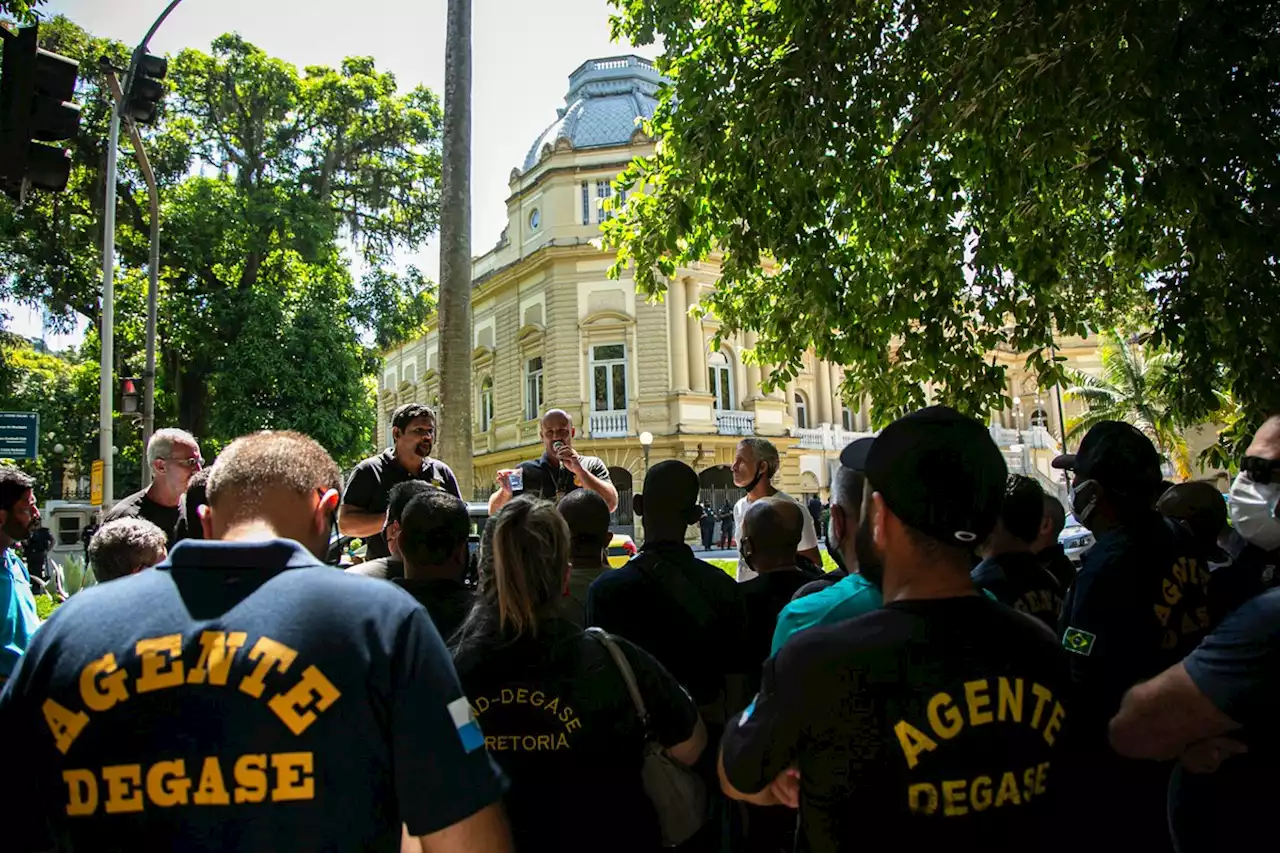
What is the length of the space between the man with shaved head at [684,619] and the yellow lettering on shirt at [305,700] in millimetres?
1826

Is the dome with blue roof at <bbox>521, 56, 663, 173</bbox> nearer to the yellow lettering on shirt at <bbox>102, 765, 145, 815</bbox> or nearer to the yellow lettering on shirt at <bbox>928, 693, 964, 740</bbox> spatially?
the yellow lettering on shirt at <bbox>928, 693, 964, 740</bbox>

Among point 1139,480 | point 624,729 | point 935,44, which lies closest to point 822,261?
point 935,44

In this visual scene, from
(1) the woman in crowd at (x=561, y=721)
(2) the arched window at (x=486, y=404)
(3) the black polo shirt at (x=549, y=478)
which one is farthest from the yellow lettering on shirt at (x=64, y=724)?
(2) the arched window at (x=486, y=404)

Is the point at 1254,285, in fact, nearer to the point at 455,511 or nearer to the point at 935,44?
the point at 935,44

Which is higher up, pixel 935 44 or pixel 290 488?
pixel 935 44

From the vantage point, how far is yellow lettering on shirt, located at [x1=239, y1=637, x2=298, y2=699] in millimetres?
1557

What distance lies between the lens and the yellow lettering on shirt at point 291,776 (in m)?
1.57

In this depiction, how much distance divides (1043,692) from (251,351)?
73.2ft

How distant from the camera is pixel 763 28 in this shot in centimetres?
630

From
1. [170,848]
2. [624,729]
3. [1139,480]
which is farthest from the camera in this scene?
[1139,480]

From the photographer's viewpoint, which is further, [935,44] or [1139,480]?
[935,44]

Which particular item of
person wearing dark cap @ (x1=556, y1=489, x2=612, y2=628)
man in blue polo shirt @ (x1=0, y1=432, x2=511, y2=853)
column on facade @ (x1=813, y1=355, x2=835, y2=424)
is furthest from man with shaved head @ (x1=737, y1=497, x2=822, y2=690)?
column on facade @ (x1=813, y1=355, x2=835, y2=424)

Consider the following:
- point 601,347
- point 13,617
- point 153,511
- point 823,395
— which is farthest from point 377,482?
point 823,395

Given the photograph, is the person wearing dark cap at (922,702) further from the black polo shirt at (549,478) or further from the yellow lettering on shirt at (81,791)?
the black polo shirt at (549,478)
